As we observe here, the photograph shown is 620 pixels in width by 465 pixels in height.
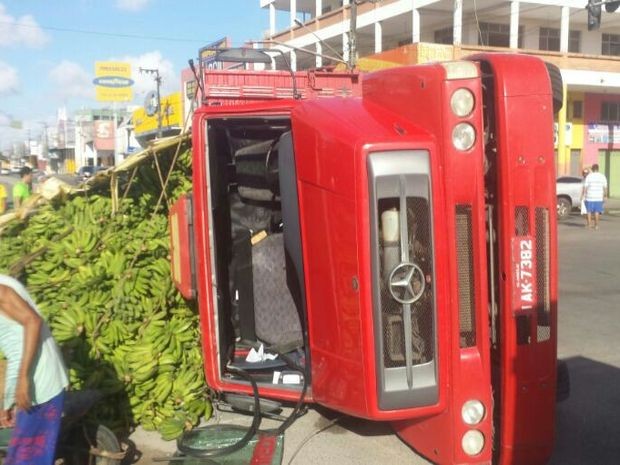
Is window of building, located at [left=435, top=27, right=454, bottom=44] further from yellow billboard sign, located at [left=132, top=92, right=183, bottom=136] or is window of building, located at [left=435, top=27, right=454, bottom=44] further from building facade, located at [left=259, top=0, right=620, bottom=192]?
yellow billboard sign, located at [left=132, top=92, right=183, bottom=136]

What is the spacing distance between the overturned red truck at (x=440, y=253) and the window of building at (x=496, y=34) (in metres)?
27.5

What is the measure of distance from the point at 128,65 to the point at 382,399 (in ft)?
179

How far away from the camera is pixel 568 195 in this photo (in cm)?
2253

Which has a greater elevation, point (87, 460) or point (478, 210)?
point (478, 210)

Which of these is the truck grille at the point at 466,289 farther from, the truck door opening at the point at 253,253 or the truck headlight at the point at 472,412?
the truck door opening at the point at 253,253

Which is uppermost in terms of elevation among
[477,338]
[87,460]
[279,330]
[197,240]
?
[197,240]

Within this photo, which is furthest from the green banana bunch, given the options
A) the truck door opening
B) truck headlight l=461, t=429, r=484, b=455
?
truck headlight l=461, t=429, r=484, b=455

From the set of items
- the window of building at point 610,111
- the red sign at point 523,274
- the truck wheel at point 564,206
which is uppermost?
the window of building at point 610,111

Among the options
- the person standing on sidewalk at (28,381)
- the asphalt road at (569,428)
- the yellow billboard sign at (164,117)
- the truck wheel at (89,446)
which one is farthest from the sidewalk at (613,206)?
the person standing on sidewalk at (28,381)

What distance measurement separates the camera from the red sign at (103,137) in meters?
67.4

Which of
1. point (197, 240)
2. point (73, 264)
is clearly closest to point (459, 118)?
point (197, 240)

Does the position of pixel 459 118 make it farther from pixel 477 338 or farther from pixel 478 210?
pixel 477 338

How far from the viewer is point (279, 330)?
5680 mm

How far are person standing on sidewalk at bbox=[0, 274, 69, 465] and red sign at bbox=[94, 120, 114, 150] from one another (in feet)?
219
